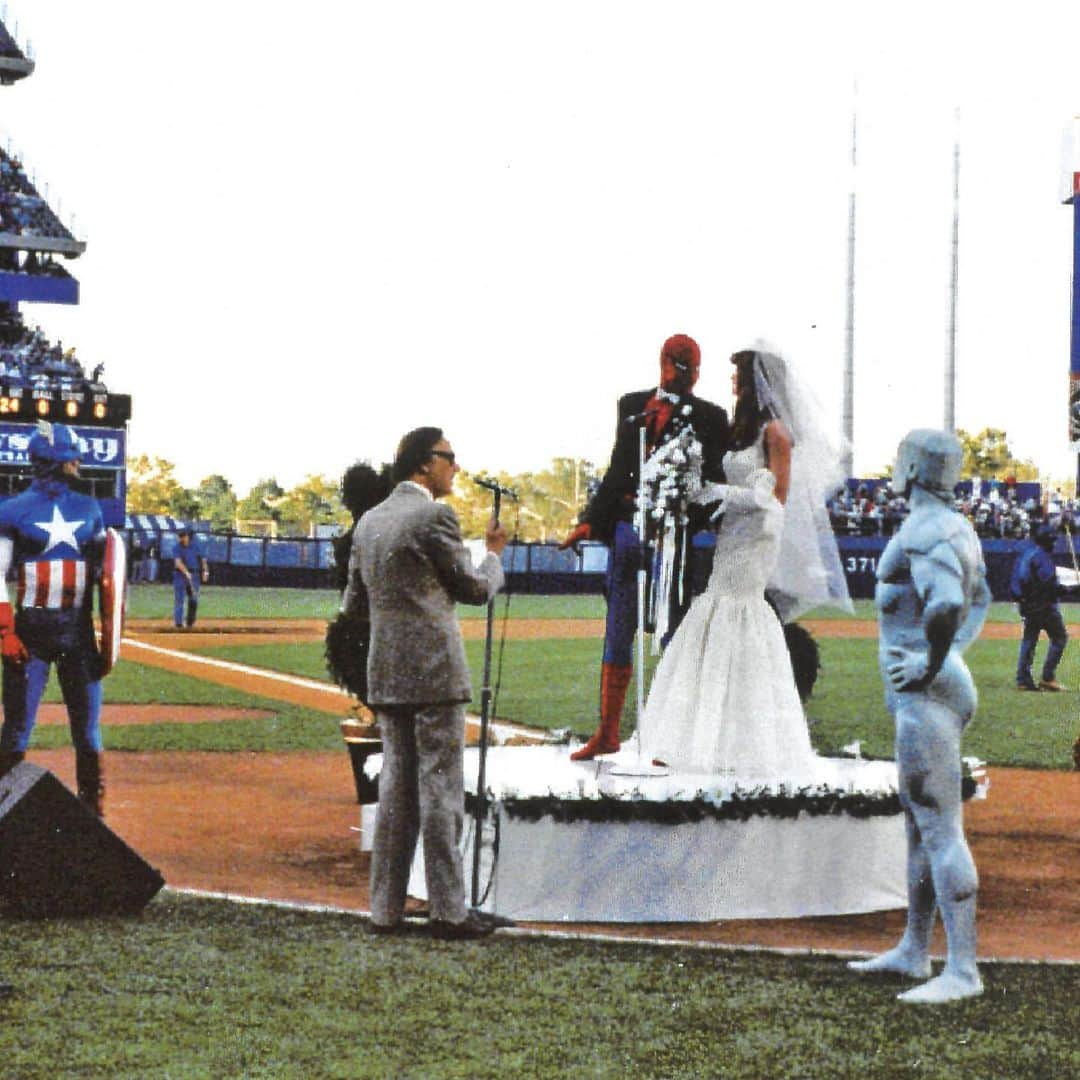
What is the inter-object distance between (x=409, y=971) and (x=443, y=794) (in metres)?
0.86

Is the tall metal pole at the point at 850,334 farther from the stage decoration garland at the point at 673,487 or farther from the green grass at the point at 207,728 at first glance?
the stage decoration garland at the point at 673,487

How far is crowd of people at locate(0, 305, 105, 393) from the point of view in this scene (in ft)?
172

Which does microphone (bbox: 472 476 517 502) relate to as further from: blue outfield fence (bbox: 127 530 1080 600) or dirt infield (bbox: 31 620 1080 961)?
blue outfield fence (bbox: 127 530 1080 600)

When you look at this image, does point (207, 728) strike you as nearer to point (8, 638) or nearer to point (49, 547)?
point (49, 547)

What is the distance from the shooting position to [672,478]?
7605 millimetres

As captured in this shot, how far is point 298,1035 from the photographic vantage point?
17.1 feet

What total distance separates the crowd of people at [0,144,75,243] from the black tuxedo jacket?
53.0m

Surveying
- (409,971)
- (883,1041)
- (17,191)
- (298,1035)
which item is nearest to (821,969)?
(883,1041)

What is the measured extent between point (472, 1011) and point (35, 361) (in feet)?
173

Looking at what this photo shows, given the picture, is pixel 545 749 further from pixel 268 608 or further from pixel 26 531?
pixel 268 608

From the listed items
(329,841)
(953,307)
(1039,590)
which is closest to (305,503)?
(953,307)

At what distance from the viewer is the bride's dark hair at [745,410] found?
7.74 m

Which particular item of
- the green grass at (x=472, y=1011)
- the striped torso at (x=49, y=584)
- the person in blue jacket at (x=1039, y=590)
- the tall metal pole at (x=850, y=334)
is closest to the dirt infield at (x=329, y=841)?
the green grass at (x=472, y=1011)

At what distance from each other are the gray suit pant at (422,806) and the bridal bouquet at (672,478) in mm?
1384
